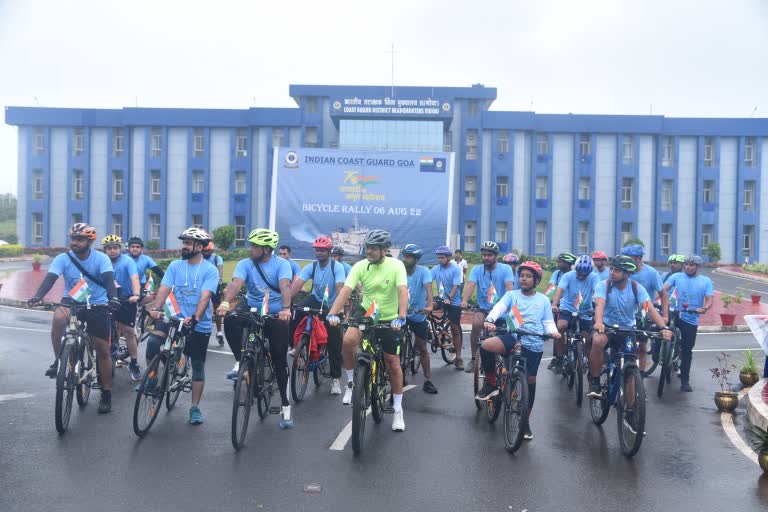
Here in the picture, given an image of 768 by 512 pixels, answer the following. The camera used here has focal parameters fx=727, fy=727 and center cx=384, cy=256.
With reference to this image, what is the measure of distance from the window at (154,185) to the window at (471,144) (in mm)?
25562

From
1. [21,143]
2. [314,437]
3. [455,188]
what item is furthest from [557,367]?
[21,143]

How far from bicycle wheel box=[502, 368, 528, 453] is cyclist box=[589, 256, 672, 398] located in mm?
1389

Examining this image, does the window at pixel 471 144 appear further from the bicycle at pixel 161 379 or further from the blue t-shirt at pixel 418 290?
the bicycle at pixel 161 379

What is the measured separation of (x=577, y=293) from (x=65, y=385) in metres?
7.20

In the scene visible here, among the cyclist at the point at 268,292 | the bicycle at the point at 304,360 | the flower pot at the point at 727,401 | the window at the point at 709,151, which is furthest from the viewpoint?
the window at the point at 709,151

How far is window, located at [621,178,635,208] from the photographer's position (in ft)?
194

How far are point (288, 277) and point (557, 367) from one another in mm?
5716

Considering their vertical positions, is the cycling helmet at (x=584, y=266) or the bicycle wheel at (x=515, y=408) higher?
the cycling helmet at (x=584, y=266)

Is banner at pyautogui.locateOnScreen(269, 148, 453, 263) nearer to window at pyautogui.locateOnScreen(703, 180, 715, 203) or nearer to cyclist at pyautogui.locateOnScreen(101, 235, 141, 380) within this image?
cyclist at pyautogui.locateOnScreen(101, 235, 141, 380)

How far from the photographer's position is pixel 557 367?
1195 cm

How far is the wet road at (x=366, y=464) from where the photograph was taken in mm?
5730

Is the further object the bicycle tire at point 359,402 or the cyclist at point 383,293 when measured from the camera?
the cyclist at point 383,293

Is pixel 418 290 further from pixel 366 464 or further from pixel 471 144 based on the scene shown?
pixel 471 144

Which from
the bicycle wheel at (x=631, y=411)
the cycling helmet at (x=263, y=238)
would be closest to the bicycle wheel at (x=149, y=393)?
the cycling helmet at (x=263, y=238)
